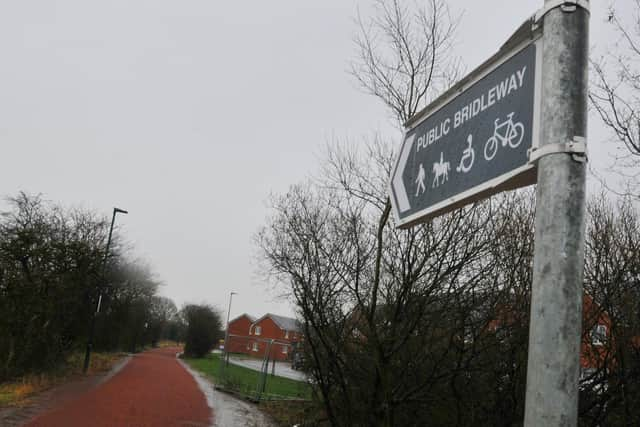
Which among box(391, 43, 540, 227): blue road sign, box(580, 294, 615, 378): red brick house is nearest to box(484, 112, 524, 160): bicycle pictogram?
box(391, 43, 540, 227): blue road sign

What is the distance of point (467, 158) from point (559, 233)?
514mm

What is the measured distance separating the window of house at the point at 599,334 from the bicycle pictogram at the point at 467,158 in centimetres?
689

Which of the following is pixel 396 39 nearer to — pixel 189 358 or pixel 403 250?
pixel 403 250

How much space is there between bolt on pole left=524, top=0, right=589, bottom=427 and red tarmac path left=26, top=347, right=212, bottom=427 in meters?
12.0

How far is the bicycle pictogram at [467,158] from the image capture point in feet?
5.59

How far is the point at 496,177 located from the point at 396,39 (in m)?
5.14

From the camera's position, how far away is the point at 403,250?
240 inches

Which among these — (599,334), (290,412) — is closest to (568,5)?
(599,334)

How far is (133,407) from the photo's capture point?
14266 mm

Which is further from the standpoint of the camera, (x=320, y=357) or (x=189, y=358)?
(x=189, y=358)

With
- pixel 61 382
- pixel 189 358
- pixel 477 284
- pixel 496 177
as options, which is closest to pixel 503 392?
pixel 477 284

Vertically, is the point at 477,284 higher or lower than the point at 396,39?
lower

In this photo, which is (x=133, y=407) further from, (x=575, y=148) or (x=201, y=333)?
(x=201, y=333)

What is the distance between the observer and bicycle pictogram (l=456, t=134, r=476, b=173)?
1703 mm
